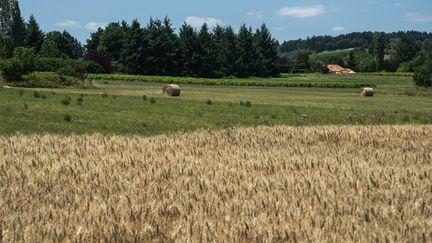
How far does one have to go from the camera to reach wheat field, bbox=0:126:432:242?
157 inches

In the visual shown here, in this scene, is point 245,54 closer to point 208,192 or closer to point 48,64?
point 48,64

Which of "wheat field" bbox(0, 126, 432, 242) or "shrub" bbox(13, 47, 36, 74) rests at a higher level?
"shrub" bbox(13, 47, 36, 74)

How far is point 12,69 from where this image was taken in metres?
57.2

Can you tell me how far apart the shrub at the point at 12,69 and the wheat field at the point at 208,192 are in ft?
165

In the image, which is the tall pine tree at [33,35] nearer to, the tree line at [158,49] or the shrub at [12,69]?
the tree line at [158,49]

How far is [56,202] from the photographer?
200 inches

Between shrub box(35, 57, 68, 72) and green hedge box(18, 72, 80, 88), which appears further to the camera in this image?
shrub box(35, 57, 68, 72)

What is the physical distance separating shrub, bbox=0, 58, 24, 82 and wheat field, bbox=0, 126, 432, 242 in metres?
50.4

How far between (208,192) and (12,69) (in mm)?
56271

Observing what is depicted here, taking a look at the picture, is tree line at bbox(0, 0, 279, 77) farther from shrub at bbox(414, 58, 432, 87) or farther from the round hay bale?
the round hay bale

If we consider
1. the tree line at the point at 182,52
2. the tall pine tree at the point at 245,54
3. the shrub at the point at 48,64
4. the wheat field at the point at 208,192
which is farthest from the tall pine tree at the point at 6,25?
the wheat field at the point at 208,192

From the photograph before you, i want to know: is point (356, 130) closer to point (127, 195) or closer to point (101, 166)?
point (101, 166)

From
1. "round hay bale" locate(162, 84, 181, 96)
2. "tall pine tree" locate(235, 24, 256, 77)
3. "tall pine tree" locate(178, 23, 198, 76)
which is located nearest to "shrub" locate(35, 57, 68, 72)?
"tall pine tree" locate(178, 23, 198, 76)

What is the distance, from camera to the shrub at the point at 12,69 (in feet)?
187
